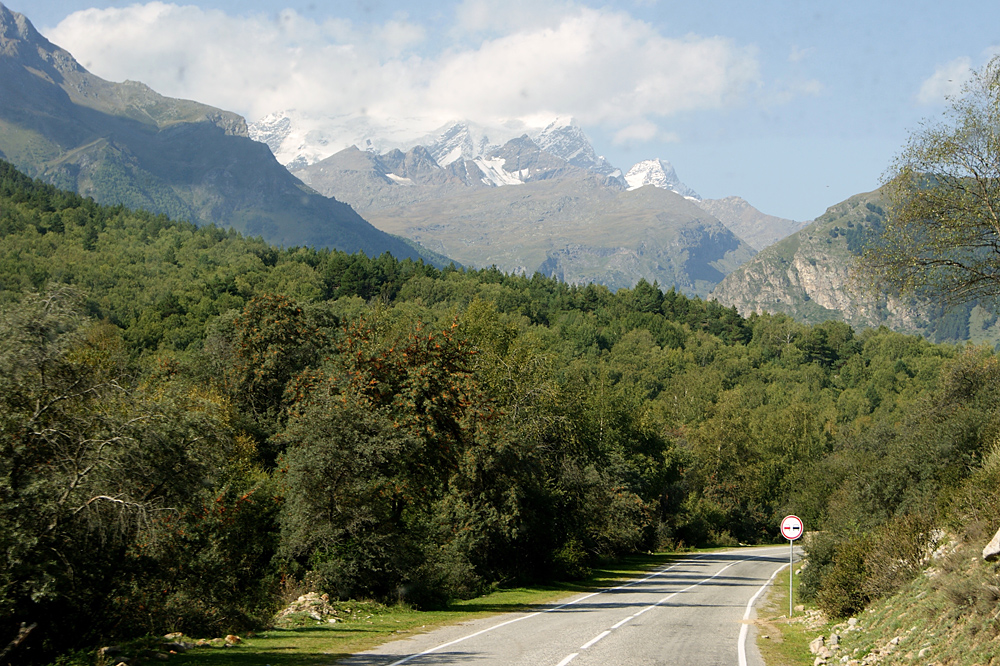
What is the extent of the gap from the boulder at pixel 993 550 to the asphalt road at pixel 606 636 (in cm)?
468

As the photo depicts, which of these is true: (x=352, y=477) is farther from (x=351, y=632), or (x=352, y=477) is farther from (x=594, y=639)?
(x=594, y=639)

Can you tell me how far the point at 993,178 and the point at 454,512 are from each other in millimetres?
20624

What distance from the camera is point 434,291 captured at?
5458 inches

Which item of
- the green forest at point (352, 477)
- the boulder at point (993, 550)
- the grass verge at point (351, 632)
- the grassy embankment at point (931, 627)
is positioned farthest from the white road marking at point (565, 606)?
the boulder at point (993, 550)

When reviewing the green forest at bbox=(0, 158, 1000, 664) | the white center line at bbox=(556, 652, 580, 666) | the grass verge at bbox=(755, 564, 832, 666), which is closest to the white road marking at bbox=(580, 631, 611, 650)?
the white center line at bbox=(556, 652, 580, 666)

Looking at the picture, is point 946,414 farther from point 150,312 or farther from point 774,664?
point 150,312

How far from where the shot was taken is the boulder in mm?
13683

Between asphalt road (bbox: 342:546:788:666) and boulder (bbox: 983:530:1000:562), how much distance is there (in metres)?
4.68

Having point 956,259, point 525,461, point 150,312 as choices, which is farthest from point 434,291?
point 956,259

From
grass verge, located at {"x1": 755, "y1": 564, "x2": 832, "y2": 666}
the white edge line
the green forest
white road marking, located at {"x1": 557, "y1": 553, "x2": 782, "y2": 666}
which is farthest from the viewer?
grass verge, located at {"x1": 755, "y1": 564, "x2": 832, "y2": 666}

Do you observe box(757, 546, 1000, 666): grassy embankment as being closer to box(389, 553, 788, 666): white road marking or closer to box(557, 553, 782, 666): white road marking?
box(557, 553, 782, 666): white road marking

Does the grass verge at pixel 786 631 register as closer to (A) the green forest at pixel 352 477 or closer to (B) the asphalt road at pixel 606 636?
(B) the asphalt road at pixel 606 636

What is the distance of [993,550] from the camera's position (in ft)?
45.1

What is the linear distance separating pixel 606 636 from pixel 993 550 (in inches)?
323
